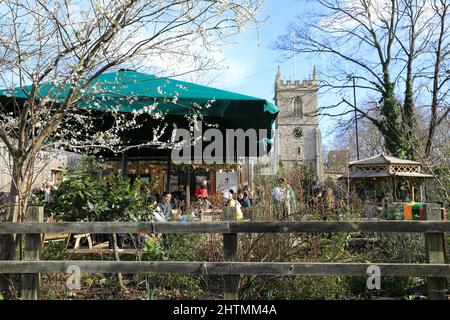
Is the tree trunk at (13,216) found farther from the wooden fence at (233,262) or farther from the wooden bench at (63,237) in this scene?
the wooden bench at (63,237)

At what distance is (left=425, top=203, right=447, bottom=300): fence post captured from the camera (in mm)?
3502

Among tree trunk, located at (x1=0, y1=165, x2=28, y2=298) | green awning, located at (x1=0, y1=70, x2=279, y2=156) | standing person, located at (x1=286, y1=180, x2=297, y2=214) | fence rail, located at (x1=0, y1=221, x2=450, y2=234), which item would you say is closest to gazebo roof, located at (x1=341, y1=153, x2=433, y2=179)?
standing person, located at (x1=286, y1=180, x2=297, y2=214)

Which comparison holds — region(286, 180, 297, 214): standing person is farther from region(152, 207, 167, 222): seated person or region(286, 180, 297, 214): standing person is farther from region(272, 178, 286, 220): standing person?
region(152, 207, 167, 222): seated person

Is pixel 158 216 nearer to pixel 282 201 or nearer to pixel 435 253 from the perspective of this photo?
pixel 282 201

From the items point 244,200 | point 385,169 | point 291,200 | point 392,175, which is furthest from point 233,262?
point 385,169

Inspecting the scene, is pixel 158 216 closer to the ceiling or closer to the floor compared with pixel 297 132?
closer to the floor

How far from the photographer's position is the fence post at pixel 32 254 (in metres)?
3.74

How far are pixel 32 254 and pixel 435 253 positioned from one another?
141 inches

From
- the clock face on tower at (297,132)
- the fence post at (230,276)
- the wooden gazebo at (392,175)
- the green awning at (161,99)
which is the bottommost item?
the fence post at (230,276)

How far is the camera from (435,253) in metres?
3.61

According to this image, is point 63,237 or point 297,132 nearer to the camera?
point 63,237

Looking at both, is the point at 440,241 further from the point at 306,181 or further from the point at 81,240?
the point at 81,240

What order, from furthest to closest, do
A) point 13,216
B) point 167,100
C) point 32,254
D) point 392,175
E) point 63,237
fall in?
point 392,175 < point 63,237 < point 167,100 < point 13,216 < point 32,254

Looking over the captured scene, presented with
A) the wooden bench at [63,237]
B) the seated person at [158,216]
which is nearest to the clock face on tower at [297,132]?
the seated person at [158,216]
